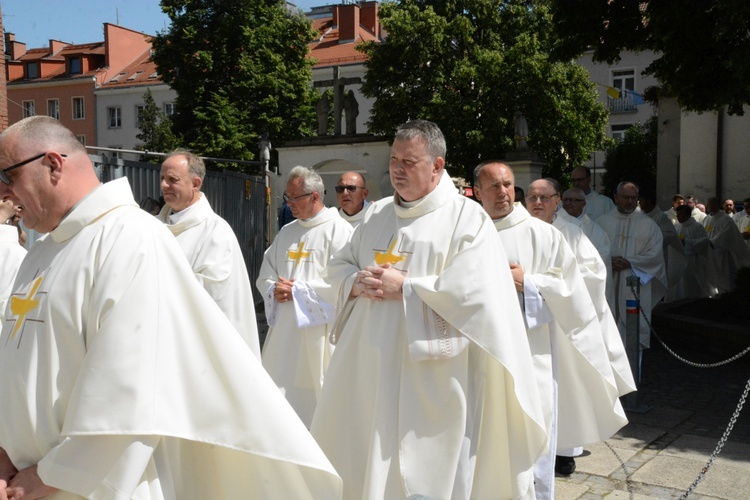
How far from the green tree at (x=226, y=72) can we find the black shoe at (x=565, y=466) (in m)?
31.4

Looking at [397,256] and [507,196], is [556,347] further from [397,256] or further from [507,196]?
[397,256]

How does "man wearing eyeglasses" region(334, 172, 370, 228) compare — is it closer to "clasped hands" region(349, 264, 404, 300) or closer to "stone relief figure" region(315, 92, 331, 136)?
"clasped hands" region(349, 264, 404, 300)

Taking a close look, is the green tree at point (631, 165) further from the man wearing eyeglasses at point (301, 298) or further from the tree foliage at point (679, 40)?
the man wearing eyeglasses at point (301, 298)

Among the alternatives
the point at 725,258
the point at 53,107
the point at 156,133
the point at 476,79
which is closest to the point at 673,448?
the point at 725,258

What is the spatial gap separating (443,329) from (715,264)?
12692 millimetres

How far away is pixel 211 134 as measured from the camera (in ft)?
116

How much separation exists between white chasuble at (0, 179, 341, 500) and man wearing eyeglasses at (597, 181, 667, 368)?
22.7ft

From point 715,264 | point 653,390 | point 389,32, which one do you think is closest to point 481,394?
point 653,390

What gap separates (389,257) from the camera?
4234 mm

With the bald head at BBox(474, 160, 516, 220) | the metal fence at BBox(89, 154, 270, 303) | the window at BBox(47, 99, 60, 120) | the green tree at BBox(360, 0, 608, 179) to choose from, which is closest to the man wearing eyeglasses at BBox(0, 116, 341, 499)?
the bald head at BBox(474, 160, 516, 220)

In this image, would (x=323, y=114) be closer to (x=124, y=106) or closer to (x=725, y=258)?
(x=725, y=258)

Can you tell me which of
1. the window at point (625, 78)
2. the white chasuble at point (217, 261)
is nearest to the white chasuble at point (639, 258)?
the white chasuble at point (217, 261)

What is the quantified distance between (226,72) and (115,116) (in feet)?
61.4

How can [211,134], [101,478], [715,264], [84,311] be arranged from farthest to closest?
[211,134] < [715,264] < [84,311] < [101,478]
